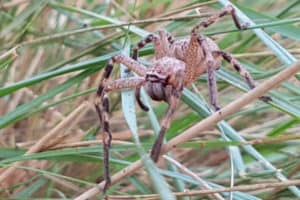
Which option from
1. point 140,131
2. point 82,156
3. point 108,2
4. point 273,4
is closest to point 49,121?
point 140,131

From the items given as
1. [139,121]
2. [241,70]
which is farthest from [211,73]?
[139,121]

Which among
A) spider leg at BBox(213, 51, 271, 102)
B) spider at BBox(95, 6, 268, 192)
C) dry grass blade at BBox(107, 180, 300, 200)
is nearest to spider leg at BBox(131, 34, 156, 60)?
spider at BBox(95, 6, 268, 192)

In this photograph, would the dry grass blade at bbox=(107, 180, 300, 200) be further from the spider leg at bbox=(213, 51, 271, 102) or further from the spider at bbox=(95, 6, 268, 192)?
the spider leg at bbox=(213, 51, 271, 102)

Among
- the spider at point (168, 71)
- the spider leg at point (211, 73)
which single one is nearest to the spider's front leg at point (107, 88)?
the spider at point (168, 71)

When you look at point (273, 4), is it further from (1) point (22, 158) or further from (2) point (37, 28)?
(1) point (22, 158)

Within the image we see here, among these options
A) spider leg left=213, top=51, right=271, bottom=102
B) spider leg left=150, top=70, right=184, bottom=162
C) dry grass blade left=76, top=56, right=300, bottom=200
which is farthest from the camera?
spider leg left=213, top=51, right=271, bottom=102

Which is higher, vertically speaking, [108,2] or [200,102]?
[108,2]
